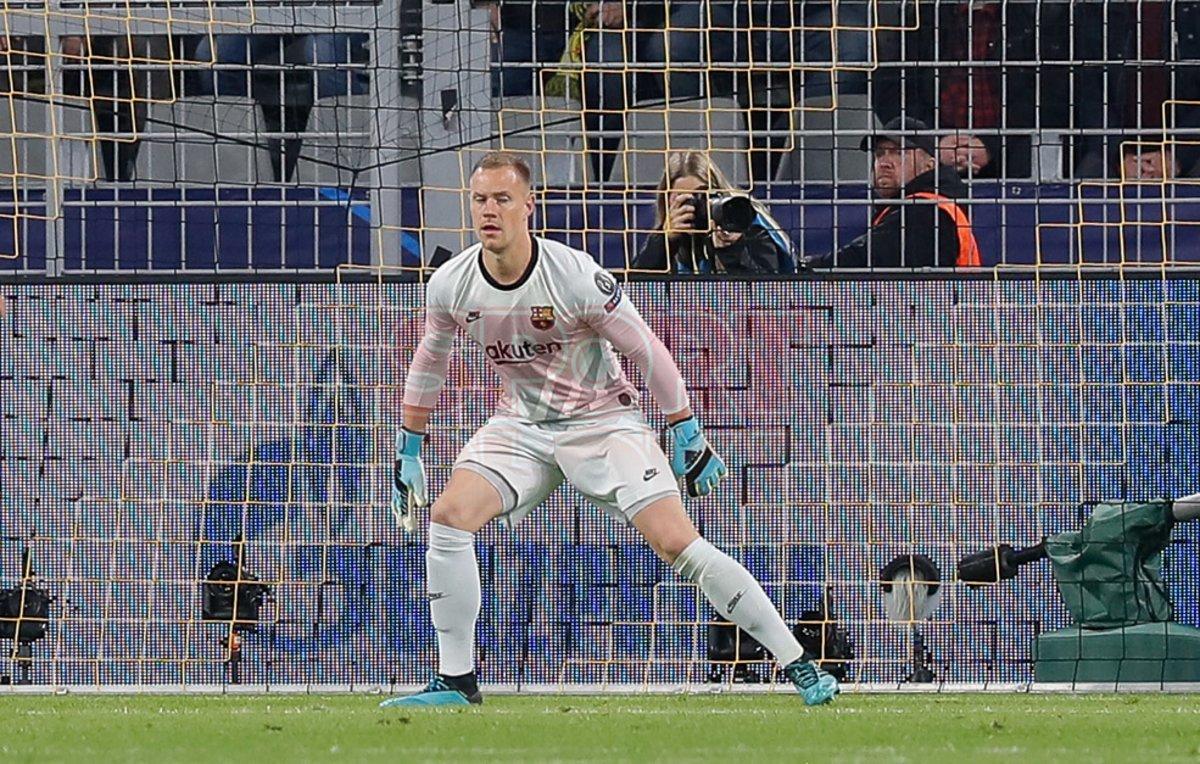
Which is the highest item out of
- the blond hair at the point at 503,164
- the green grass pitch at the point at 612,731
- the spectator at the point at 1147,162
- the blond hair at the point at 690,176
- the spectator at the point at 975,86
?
the spectator at the point at 975,86

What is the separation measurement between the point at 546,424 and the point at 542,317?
489 mm

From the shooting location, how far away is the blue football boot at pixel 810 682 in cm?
1033

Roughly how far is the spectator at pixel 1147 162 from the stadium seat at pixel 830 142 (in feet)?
4.08

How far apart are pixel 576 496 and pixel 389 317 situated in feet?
4.00

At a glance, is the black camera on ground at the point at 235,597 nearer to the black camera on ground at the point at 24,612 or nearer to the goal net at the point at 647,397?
the goal net at the point at 647,397

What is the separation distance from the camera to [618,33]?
43.9 ft

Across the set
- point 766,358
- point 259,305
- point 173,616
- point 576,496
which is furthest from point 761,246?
point 173,616

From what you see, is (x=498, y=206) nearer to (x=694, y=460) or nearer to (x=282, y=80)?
(x=694, y=460)

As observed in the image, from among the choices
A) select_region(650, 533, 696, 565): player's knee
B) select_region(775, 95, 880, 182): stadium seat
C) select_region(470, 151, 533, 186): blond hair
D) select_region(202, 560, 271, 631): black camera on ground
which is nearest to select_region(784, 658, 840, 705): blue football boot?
select_region(650, 533, 696, 565): player's knee

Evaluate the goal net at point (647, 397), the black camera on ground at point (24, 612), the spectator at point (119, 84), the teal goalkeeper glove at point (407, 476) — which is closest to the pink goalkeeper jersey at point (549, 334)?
the teal goalkeeper glove at point (407, 476)

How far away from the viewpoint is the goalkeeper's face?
10.3m

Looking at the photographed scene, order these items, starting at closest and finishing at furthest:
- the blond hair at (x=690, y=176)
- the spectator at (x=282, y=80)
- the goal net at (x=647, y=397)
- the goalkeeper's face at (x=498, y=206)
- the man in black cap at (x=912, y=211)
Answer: the goalkeeper's face at (x=498, y=206) < the goal net at (x=647, y=397) < the blond hair at (x=690, y=176) < the man in black cap at (x=912, y=211) < the spectator at (x=282, y=80)

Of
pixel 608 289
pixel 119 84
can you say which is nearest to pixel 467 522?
pixel 608 289

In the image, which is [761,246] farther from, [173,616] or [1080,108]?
[173,616]
